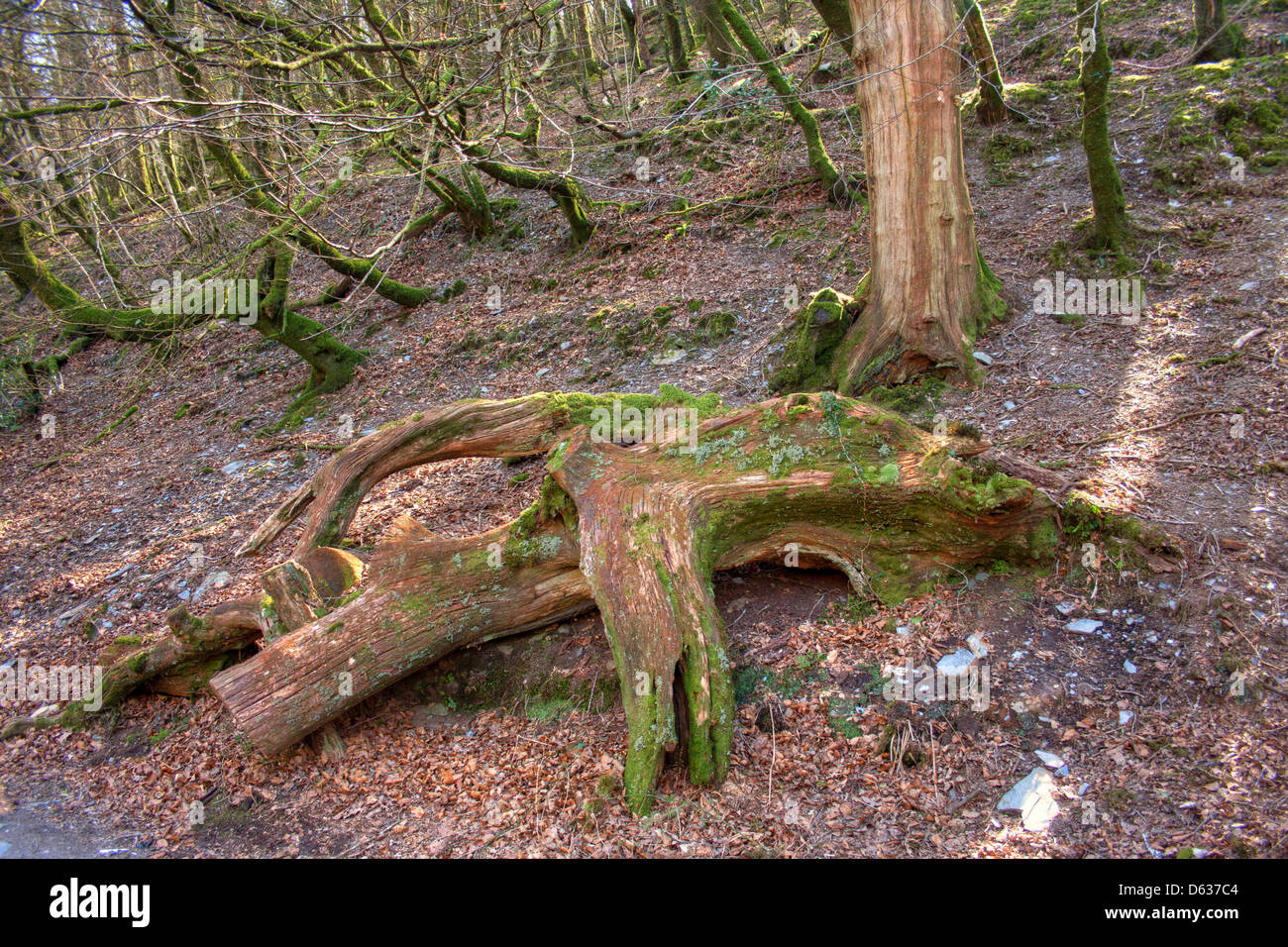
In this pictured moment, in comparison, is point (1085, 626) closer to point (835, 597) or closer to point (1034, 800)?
point (1034, 800)

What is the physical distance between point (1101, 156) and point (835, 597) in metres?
4.78

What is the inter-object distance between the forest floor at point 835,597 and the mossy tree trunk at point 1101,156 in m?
0.27

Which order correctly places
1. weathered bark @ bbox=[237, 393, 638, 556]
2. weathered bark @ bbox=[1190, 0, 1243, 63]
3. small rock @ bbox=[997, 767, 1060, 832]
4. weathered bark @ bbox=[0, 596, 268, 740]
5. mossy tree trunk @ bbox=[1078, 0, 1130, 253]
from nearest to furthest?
small rock @ bbox=[997, 767, 1060, 832]
weathered bark @ bbox=[0, 596, 268, 740]
weathered bark @ bbox=[237, 393, 638, 556]
mossy tree trunk @ bbox=[1078, 0, 1130, 253]
weathered bark @ bbox=[1190, 0, 1243, 63]

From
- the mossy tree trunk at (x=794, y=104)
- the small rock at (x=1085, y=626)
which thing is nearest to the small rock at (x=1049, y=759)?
the small rock at (x=1085, y=626)

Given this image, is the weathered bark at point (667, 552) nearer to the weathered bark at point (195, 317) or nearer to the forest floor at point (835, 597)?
the forest floor at point (835, 597)

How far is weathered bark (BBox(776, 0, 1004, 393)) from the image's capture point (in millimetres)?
5406

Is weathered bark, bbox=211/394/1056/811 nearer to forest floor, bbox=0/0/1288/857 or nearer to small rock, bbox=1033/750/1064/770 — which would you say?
forest floor, bbox=0/0/1288/857

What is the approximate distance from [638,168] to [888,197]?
690 centimetres

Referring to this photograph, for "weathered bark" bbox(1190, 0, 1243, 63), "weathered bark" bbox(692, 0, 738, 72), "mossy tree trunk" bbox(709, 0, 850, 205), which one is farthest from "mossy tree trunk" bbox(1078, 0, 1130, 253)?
"weathered bark" bbox(692, 0, 738, 72)

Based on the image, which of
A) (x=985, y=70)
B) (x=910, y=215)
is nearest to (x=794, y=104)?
(x=985, y=70)

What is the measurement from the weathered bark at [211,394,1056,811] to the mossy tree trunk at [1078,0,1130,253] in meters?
3.74

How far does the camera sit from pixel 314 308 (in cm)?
1104

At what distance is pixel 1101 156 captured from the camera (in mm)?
6285
